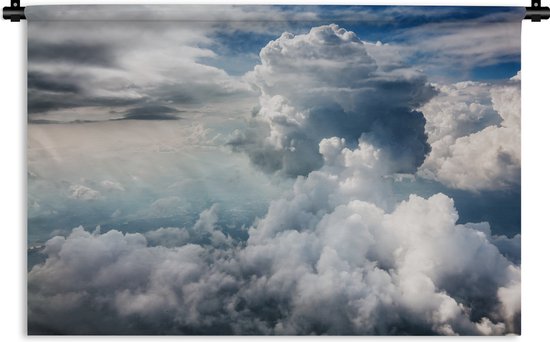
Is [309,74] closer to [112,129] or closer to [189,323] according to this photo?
[112,129]

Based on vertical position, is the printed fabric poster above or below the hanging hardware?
below
